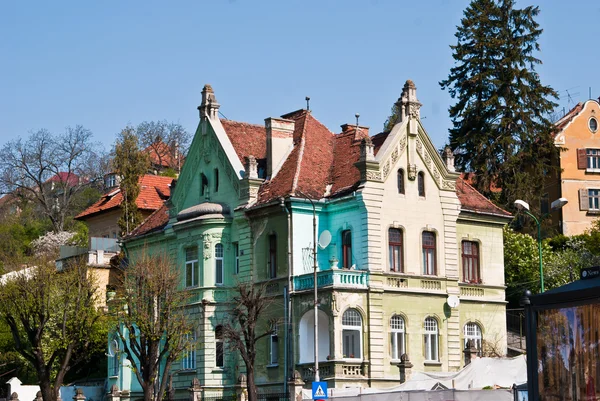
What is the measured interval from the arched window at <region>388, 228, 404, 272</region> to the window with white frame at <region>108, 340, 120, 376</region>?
57.7 feet

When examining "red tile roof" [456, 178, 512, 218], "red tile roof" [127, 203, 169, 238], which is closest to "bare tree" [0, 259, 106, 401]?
"red tile roof" [127, 203, 169, 238]

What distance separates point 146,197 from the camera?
7262cm

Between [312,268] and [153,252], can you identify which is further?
[153,252]

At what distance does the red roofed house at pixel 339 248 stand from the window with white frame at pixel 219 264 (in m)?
0.05

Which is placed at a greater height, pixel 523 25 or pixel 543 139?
pixel 523 25

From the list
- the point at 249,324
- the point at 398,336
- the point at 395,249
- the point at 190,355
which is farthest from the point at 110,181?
the point at 249,324

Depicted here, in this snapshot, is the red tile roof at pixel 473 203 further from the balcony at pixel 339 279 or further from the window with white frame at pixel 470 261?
the balcony at pixel 339 279

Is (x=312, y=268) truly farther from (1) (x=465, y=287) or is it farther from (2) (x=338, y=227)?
(1) (x=465, y=287)

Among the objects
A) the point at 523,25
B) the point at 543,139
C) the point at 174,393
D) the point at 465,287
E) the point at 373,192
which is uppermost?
the point at 523,25

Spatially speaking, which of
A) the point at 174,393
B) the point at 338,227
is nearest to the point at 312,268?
the point at 338,227

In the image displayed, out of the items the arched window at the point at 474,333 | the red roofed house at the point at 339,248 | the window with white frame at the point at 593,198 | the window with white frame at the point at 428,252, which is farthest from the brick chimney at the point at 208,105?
the window with white frame at the point at 593,198

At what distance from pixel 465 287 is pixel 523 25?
1010 inches

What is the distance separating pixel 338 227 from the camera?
49.6 meters

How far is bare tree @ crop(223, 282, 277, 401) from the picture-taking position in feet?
149
